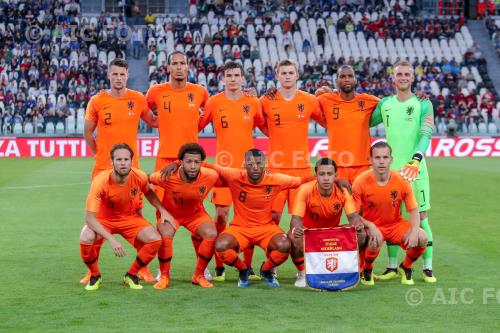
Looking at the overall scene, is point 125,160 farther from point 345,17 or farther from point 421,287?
point 345,17

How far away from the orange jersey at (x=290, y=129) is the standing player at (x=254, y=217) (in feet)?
1.06

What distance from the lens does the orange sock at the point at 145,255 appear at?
792cm

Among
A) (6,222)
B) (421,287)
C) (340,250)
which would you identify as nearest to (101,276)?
(340,250)

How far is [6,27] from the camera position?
33.8 metres

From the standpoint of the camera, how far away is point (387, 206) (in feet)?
26.7

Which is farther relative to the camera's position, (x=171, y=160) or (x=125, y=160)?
(x=171, y=160)

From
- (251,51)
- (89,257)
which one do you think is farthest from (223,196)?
(251,51)

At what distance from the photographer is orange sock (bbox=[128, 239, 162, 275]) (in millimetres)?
7918

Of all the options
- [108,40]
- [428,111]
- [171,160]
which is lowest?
[171,160]

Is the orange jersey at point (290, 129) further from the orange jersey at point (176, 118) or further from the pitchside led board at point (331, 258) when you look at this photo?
the pitchside led board at point (331, 258)

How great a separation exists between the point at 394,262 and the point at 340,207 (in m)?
0.99

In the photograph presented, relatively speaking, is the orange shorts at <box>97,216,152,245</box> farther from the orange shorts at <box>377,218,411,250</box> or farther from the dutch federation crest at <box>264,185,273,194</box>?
the orange shorts at <box>377,218,411,250</box>

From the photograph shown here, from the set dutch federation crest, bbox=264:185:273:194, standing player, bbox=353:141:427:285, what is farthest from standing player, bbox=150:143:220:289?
standing player, bbox=353:141:427:285

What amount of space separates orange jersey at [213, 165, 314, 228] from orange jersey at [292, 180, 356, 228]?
12.6 inches
